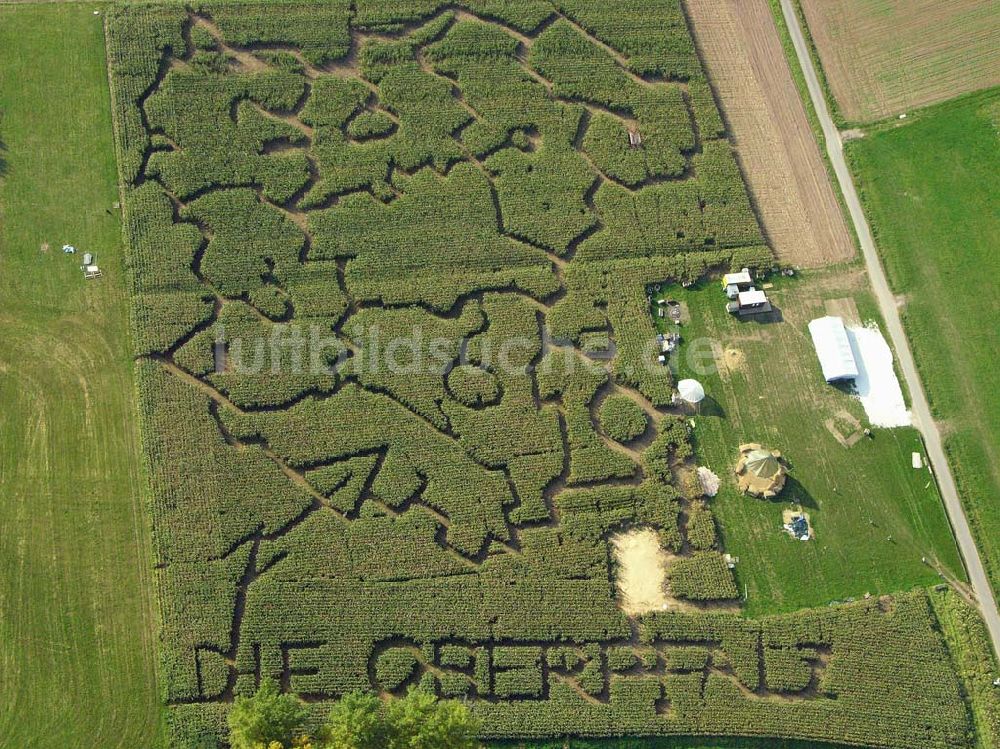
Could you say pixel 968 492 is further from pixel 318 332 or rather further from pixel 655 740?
pixel 318 332

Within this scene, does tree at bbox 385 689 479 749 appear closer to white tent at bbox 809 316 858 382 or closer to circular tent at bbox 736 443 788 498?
circular tent at bbox 736 443 788 498

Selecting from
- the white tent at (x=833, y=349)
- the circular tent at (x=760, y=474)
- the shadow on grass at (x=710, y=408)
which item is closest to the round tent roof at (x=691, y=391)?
the shadow on grass at (x=710, y=408)

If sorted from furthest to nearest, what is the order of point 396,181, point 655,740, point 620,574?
point 396,181 → point 620,574 → point 655,740

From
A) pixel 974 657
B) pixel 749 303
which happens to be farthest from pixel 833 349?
pixel 974 657

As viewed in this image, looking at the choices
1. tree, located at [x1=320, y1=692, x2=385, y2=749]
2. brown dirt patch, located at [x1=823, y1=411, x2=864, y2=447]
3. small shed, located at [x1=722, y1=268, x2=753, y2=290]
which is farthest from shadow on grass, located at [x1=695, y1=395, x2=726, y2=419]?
tree, located at [x1=320, y1=692, x2=385, y2=749]

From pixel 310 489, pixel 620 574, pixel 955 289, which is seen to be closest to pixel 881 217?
pixel 955 289

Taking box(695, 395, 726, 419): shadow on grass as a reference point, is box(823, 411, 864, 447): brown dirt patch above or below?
below
